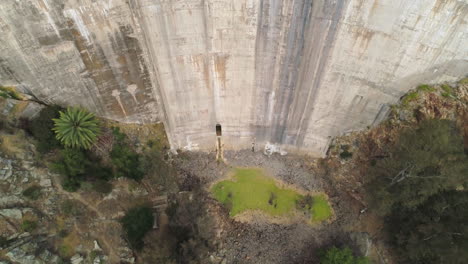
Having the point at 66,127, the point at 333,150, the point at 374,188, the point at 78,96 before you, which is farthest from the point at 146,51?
the point at 374,188

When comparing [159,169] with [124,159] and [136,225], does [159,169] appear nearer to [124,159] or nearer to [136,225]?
[124,159]

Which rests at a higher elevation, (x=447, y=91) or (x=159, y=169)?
(x=447, y=91)

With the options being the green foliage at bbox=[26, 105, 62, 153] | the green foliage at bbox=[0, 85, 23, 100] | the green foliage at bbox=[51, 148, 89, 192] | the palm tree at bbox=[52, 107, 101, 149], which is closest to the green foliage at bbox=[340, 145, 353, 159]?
the palm tree at bbox=[52, 107, 101, 149]

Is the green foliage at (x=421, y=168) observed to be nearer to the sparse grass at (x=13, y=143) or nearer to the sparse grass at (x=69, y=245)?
the sparse grass at (x=69, y=245)

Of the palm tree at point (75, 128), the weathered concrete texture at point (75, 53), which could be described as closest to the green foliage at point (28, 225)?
the palm tree at point (75, 128)

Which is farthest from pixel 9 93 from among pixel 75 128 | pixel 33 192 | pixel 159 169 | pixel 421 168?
pixel 421 168

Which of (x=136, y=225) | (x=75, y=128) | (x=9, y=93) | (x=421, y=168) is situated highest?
(x=9, y=93)
